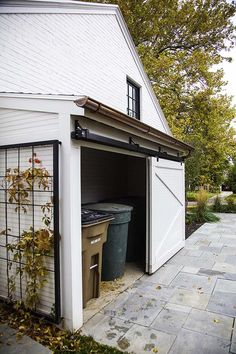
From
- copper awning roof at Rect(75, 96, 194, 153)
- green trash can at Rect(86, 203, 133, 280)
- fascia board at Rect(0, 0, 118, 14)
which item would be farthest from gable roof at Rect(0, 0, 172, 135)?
green trash can at Rect(86, 203, 133, 280)

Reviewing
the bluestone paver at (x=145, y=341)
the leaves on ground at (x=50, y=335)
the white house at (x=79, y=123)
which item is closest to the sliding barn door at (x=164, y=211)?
the white house at (x=79, y=123)

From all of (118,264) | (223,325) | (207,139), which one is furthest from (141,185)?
(207,139)

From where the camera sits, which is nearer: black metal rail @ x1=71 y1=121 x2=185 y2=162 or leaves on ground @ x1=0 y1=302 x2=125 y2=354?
leaves on ground @ x1=0 y1=302 x2=125 y2=354

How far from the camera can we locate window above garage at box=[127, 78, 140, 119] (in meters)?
8.36

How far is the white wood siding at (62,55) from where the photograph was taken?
17.8 ft

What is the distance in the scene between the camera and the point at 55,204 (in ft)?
10.7

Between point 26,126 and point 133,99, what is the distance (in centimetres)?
561

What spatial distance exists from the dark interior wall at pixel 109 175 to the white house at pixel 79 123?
0.09 feet

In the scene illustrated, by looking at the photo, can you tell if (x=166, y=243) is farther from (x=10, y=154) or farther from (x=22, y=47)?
(x=22, y=47)

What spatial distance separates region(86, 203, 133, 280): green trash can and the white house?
2.03 ft

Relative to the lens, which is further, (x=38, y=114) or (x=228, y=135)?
(x=228, y=135)

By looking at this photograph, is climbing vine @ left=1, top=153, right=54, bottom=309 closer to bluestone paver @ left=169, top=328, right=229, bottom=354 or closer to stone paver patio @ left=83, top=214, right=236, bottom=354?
stone paver patio @ left=83, top=214, right=236, bottom=354

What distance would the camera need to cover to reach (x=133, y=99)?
863 centimetres

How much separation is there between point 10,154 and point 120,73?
16.1 ft
